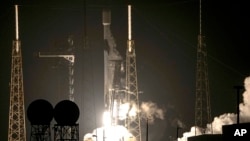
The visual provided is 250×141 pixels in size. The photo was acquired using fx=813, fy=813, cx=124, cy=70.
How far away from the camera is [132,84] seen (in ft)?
395

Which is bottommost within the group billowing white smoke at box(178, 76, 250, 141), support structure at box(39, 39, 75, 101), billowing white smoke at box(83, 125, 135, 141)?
billowing white smoke at box(83, 125, 135, 141)

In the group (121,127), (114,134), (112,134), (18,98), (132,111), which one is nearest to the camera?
(18,98)

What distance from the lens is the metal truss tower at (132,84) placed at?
115m

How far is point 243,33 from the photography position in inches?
5054

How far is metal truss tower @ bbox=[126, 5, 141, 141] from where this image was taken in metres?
115

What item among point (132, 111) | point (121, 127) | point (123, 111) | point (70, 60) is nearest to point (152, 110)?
point (132, 111)

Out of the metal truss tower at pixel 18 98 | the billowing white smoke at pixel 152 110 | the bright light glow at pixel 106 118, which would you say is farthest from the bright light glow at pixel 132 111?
the metal truss tower at pixel 18 98

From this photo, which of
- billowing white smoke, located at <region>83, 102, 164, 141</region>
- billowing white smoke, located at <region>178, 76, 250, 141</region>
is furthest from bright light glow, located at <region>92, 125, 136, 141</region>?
billowing white smoke, located at <region>178, 76, 250, 141</region>

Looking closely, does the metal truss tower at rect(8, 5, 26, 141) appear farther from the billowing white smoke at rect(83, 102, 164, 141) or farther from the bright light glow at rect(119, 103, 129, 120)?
the bright light glow at rect(119, 103, 129, 120)

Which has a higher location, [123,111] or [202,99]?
[202,99]

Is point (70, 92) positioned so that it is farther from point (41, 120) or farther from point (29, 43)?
point (41, 120)

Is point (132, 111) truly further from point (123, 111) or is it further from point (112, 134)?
point (112, 134)

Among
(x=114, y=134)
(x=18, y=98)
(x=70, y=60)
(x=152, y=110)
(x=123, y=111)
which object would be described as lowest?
(x=114, y=134)

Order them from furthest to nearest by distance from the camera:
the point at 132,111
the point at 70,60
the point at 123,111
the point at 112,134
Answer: the point at 70,60, the point at 132,111, the point at 123,111, the point at 112,134
